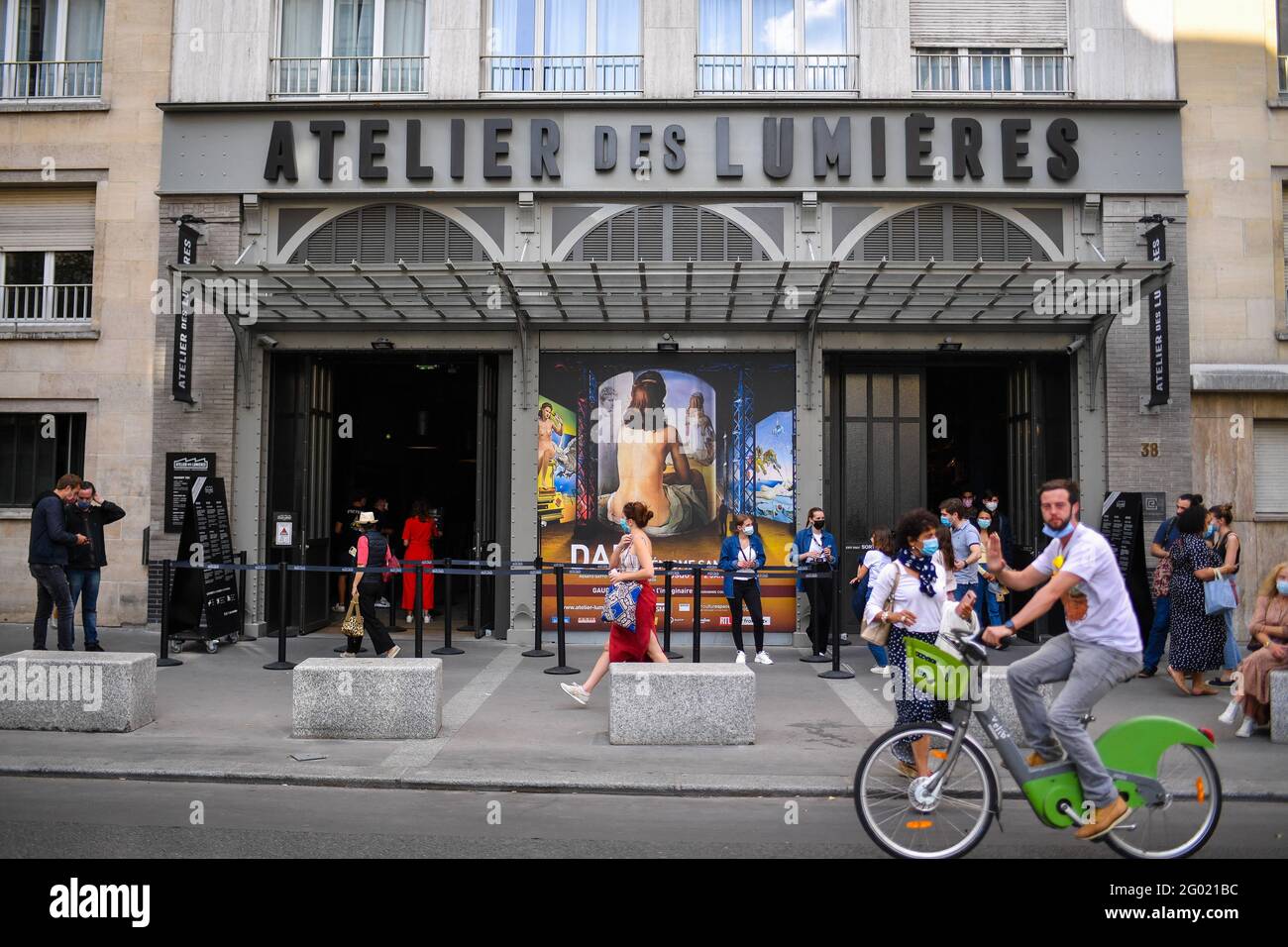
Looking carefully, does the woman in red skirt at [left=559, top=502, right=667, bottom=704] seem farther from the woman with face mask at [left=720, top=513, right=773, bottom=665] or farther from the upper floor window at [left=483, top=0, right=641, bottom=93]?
the upper floor window at [left=483, top=0, right=641, bottom=93]

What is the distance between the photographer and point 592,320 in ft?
45.1

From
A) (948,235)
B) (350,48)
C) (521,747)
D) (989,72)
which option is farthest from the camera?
(350,48)

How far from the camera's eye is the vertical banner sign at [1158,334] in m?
12.8

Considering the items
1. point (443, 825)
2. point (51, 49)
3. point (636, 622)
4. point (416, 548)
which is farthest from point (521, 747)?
point (51, 49)

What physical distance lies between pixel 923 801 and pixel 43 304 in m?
14.6

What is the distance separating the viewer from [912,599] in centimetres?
677

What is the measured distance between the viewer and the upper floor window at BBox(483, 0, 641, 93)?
554 inches

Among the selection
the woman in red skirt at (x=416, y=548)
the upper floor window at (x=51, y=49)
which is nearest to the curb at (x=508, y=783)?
the woman in red skirt at (x=416, y=548)

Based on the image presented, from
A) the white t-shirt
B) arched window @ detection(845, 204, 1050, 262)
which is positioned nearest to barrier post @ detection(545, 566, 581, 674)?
arched window @ detection(845, 204, 1050, 262)

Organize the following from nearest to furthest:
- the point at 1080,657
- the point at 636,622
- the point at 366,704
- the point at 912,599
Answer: the point at 1080,657, the point at 912,599, the point at 366,704, the point at 636,622

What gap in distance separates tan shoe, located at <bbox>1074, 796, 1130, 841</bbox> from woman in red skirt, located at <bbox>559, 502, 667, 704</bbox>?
4229 millimetres

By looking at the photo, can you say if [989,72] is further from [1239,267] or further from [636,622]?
[636,622]

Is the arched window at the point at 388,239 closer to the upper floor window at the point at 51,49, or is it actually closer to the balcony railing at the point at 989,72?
the upper floor window at the point at 51,49
